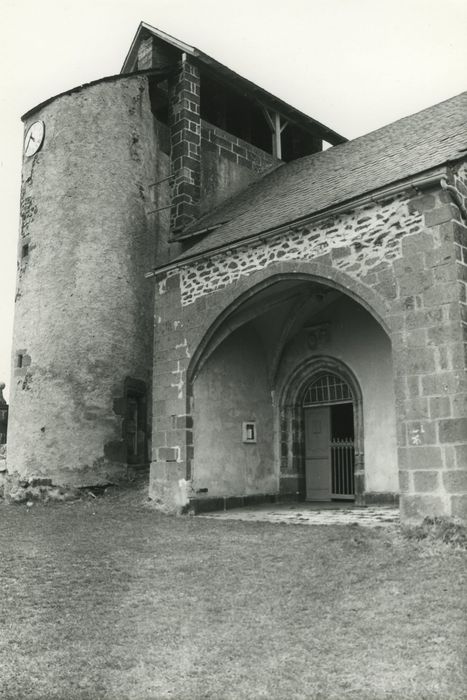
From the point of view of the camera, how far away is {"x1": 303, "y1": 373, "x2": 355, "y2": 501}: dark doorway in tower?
11.7m

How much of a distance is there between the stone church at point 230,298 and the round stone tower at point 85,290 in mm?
36

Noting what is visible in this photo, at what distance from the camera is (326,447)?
39.0ft

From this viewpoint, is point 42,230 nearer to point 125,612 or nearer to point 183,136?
point 183,136

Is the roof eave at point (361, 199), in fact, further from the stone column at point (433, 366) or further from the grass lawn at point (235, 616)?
the grass lawn at point (235, 616)

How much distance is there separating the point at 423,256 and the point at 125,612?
4.89m

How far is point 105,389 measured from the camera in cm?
1232

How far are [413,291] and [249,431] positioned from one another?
180 inches

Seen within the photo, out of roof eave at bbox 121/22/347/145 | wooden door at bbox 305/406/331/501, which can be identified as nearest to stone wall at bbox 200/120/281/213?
roof eave at bbox 121/22/347/145

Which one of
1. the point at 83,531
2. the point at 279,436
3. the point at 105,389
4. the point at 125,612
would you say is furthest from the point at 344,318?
the point at 125,612

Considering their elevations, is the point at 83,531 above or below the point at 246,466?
below

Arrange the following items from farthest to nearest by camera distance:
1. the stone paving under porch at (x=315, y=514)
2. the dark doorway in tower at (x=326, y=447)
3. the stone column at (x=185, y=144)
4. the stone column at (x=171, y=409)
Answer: the stone column at (x=185, y=144), the dark doorway in tower at (x=326, y=447), the stone column at (x=171, y=409), the stone paving under porch at (x=315, y=514)

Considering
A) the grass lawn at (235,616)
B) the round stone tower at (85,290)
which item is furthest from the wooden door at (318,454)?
the grass lawn at (235,616)

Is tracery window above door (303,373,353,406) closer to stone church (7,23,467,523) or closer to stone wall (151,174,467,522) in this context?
stone church (7,23,467,523)

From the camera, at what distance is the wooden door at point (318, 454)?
11.8 m
